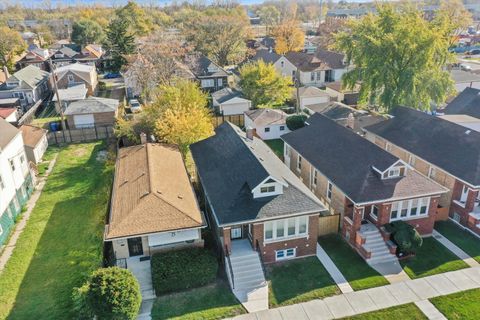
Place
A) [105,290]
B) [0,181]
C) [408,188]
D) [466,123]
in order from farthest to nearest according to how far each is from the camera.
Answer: [466,123]
[0,181]
[408,188]
[105,290]

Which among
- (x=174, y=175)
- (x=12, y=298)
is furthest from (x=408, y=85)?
(x=12, y=298)

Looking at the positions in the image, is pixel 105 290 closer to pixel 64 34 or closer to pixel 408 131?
pixel 408 131

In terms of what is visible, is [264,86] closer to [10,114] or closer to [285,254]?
[10,114]

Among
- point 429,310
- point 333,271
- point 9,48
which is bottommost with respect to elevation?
point 429,310

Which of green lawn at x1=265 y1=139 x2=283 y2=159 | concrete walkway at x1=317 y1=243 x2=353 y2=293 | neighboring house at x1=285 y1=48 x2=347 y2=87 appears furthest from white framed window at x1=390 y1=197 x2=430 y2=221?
neighboring house at x1=285 y1=48 x2=347 y2=87

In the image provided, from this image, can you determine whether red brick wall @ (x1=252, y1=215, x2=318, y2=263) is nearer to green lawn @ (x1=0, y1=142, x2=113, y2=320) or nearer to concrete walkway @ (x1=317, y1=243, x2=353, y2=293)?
concrete walkway @ (x1=317, y1=243, x2=353, y2=293)

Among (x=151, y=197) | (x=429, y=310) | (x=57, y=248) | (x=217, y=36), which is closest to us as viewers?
(x=429, y=310)

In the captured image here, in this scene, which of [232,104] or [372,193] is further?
[232,104]

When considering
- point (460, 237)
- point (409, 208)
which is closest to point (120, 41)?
point (409, 208)
